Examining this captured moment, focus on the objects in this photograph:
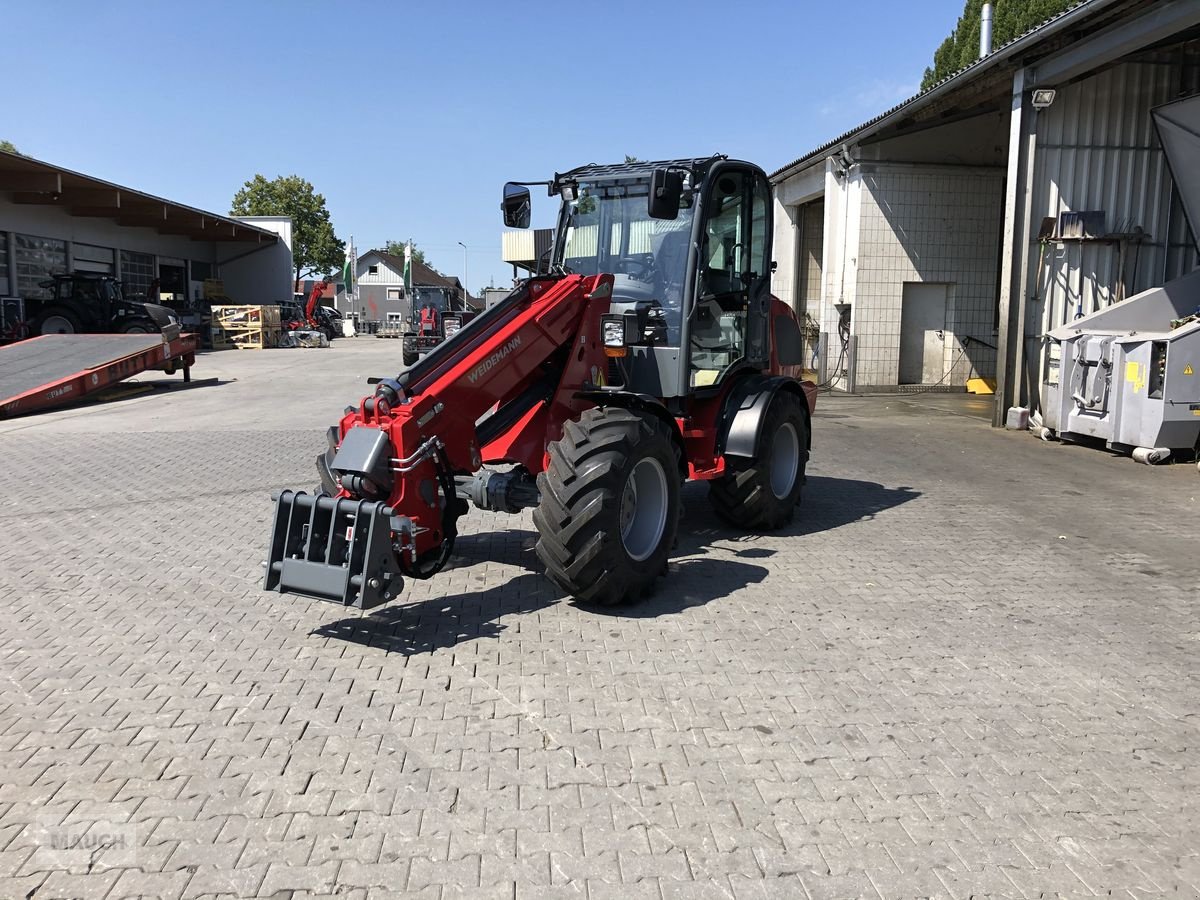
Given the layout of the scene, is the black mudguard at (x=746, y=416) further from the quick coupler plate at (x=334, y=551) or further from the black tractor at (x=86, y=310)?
the black tractor at (x=86, y=310)

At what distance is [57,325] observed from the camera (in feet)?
90.3

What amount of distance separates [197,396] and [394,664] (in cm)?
1577

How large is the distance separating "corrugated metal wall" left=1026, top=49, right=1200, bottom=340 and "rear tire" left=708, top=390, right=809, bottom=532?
8117 millimetres

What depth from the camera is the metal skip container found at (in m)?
11.0

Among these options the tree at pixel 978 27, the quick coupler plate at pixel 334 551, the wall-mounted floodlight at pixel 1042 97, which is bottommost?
the quick coupler plate at pixel 334 551

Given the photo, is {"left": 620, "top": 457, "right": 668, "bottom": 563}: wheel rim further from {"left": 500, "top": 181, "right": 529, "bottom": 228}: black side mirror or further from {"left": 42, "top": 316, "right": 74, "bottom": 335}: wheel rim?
{"left": 42, "top": 316, "right": 74, "bottom": 335}: wheel rim

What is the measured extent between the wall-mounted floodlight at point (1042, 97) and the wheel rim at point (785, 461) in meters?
8.70

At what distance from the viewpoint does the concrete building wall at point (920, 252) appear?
763 inches

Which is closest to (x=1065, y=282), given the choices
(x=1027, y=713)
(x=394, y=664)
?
(x=1027, y=713)

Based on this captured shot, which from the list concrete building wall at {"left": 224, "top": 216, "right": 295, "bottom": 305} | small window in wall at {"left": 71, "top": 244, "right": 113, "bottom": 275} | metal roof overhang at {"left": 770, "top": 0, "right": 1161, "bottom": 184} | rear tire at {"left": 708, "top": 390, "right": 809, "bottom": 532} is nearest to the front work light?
Result: rear tire at {"left": 708, "top": 390, "right": 809, "bottom": 532}

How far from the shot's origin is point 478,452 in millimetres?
5723

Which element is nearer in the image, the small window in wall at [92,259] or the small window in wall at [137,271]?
the small window in wall at [92,259]

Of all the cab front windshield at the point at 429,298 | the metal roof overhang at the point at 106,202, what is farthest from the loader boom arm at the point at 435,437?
the cab front windshield at the point at 429,298

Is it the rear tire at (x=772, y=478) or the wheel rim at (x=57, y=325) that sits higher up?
the wheel rim at (x=57, y=325)
